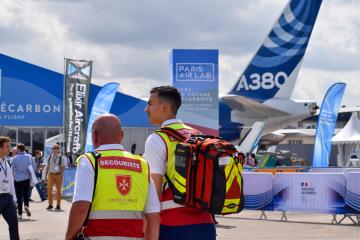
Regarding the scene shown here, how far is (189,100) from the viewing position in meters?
25.1

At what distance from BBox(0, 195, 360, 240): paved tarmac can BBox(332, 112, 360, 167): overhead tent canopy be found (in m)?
28.8

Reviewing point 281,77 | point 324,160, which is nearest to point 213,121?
point 324,160

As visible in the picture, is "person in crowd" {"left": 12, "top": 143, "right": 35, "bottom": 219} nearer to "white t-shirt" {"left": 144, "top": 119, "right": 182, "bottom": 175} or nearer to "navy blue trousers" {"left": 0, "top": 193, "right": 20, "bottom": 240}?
"navy blue trousers" {"left": 0, "top": 193, "right": 20, "bottom": 240}

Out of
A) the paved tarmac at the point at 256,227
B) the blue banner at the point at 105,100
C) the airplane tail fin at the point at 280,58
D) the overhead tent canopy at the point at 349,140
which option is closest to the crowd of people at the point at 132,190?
the paved tarmac at the point at 256,227

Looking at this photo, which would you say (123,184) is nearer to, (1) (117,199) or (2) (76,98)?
(1) (117,199)

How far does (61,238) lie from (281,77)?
105 ft

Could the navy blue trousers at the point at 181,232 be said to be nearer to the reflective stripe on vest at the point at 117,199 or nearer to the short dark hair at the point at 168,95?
the reflective stripe on vest at the point at 117,199

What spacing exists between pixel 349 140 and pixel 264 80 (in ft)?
20.9

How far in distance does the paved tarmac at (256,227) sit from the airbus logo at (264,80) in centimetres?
2581

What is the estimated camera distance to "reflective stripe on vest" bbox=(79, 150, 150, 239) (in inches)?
168

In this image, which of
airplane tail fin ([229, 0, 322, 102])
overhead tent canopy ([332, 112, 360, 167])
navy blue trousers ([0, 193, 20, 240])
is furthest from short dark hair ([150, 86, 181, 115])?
overhead tent canopy ([332, 112, 360, 167])

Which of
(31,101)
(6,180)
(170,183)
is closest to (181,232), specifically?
(170,183)

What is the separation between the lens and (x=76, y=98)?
27.2 m

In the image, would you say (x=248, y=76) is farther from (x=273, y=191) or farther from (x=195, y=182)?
(x=195, y=182)
